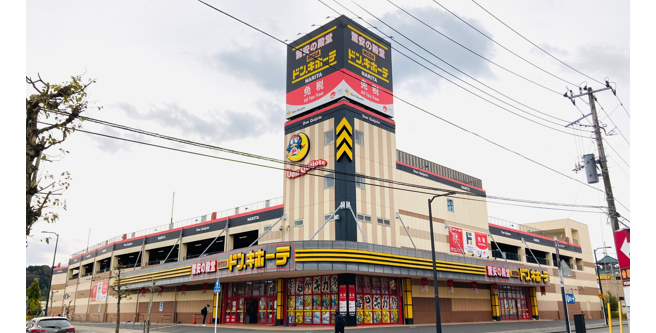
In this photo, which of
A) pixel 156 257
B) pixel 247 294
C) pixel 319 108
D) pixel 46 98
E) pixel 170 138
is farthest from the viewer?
pixel 156 257

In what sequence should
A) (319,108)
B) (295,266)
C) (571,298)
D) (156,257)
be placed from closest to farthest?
(571,298), (295,266), (319,108), (156,257)

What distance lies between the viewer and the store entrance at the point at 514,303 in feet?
161

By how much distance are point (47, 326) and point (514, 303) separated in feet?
153

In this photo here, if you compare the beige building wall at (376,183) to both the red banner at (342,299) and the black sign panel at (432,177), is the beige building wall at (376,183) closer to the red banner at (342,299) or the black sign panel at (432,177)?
the black sign panel at (432,177)

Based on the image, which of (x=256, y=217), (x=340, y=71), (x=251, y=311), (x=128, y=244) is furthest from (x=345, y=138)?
(x=128, y=244)

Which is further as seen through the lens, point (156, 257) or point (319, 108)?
point (156, 257)

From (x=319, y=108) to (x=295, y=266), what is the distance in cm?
1679

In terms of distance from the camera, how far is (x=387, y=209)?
3909 centimetres

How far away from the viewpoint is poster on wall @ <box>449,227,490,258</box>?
44812 mm

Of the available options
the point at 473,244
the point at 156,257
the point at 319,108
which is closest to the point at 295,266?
the point at 319,108

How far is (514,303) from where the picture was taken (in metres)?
50.7

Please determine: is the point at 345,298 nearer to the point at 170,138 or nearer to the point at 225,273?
the point at 225,273

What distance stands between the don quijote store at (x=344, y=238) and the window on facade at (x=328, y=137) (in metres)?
0.10

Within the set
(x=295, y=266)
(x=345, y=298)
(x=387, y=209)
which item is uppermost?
(x=387, y=209)
